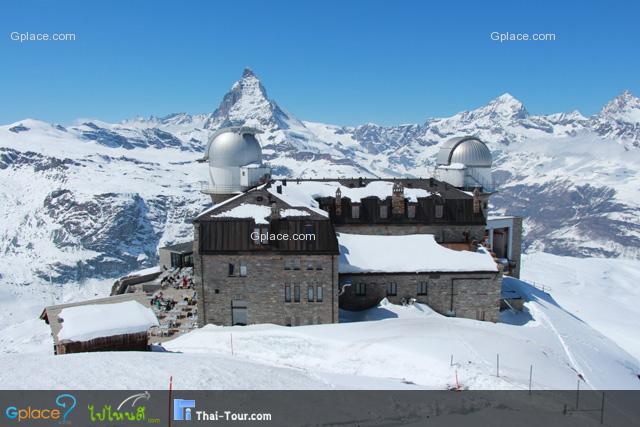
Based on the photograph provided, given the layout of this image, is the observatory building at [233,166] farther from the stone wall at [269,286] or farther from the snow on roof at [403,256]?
the stone wall at [269,286]

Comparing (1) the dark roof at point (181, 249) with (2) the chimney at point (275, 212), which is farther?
(1) the dark roof at point (181, 249)

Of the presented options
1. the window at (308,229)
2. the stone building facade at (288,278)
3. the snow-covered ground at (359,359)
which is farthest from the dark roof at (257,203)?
the snow-covered ground at (359,359)

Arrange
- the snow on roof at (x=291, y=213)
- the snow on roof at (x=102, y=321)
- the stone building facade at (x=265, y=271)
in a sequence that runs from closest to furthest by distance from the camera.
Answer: the snow on roof at (x=102, y=321), the stone building facade at (x=265, y=271), the snow on roof at (x=291, y=213)

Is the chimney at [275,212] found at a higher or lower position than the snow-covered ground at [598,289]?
higher

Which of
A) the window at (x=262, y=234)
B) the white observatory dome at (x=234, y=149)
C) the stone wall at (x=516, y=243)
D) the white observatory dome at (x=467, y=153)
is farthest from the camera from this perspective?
the stone wall at (x=516, y=243)

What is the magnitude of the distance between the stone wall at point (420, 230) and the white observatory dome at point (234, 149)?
15365mm

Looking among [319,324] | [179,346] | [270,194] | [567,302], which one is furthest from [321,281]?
[567,302]

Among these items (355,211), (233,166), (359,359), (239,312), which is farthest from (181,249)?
(359,359)
